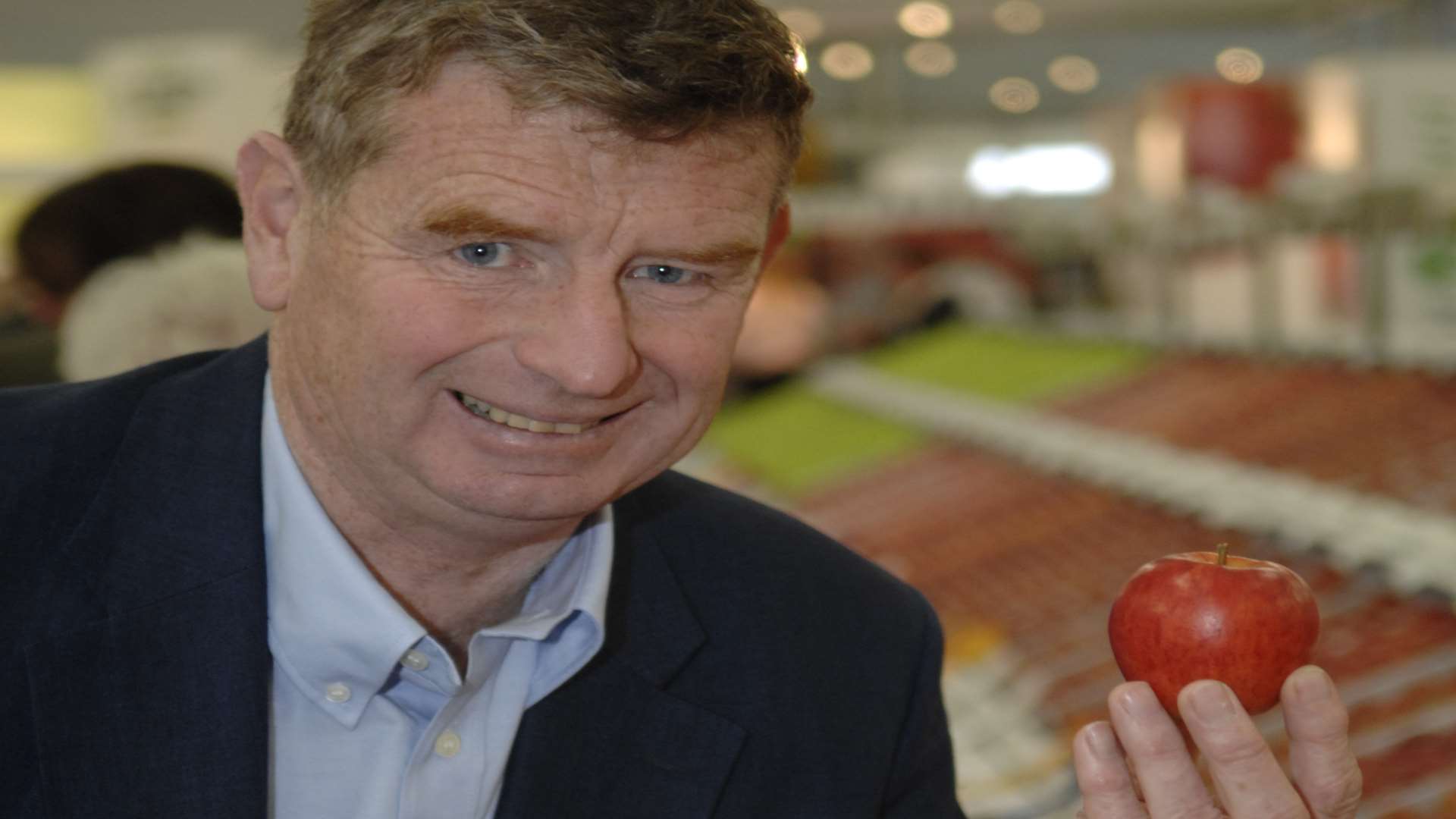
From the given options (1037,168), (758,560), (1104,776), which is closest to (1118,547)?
(758,560)

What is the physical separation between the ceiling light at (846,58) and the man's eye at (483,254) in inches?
407

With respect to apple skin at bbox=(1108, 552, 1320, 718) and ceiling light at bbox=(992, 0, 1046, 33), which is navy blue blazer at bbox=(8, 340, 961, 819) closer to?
apple skin at bbox=(1108, 552, 1320, 718)

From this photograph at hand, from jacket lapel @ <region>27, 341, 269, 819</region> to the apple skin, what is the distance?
81 cm

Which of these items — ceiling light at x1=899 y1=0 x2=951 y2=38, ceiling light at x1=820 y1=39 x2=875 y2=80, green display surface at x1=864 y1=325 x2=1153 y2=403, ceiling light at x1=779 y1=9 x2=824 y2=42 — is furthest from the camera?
ceiling light at x1=820 y1=39 x2=875 y2=80

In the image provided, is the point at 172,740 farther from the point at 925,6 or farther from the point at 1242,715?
the point at 925,6

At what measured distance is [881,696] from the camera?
1710mm

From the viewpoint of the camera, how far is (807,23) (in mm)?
10430

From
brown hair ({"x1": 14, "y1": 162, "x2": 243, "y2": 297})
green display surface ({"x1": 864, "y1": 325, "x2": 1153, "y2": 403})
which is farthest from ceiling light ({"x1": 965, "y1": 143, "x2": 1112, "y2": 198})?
brown hair ({"x1": 14, "y1": 162, "x2": 243, "y2": 297})

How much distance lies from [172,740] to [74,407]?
1.27 ft

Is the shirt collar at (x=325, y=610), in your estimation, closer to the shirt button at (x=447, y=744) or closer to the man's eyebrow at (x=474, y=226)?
the shirt button at (x=447, y=744)

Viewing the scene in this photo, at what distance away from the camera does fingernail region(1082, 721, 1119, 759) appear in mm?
1273

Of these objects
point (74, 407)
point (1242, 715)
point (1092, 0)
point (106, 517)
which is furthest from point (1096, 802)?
point (1092, 0)

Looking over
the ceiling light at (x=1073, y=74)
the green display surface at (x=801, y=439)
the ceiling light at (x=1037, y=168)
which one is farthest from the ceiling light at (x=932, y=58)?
the green display surface at (x=801, y=439)

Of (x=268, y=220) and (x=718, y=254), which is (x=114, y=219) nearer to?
(x=268, y=220)
